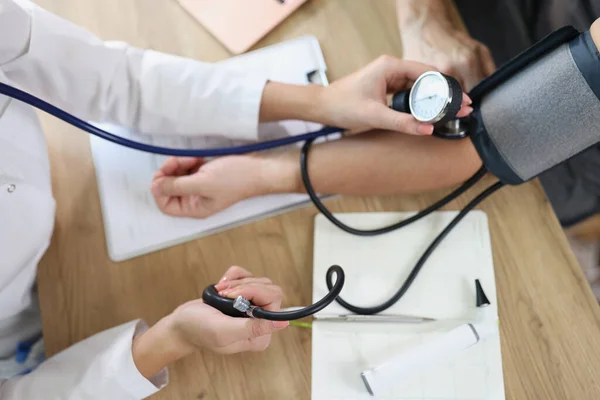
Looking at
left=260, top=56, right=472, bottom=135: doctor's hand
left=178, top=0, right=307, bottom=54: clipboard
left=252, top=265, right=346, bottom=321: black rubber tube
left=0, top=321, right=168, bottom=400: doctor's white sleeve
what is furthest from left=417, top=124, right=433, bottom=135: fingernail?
left=0, top=321, right=168, bottom=400: doctor's white sleeve

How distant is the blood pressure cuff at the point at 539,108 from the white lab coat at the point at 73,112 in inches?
11.9

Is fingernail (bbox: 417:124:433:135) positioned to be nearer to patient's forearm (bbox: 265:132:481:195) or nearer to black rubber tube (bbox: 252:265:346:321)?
patient's forearm (bbox: 265:132:481:195)

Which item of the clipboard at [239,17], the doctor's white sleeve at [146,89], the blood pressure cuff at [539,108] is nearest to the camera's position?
the blood pressure cuff at [539,108]

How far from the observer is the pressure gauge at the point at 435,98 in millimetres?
584

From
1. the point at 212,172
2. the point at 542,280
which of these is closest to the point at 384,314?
the point at 542,280

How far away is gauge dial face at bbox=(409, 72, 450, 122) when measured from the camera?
23.1 inches

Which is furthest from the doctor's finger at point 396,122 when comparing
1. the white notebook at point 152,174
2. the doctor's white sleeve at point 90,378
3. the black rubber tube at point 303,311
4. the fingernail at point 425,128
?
the doctor's white sleeve at point 90,378

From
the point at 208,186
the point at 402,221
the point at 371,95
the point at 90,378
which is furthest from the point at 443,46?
the point at 90,378

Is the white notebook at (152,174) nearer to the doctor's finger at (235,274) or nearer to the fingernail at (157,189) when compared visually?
the fingernail at (157,189)

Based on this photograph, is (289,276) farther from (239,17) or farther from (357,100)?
(239,17)

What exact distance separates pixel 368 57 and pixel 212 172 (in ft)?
0.95

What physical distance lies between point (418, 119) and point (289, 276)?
0.83ft

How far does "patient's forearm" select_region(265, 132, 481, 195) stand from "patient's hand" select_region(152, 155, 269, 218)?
0.03 metres

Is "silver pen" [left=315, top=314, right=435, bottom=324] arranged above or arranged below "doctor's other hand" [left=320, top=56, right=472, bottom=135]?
below
